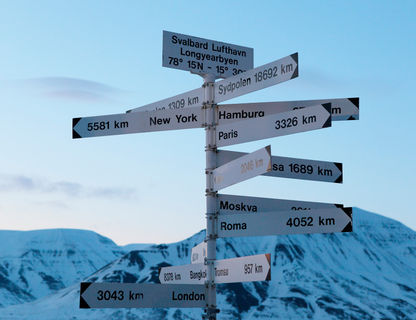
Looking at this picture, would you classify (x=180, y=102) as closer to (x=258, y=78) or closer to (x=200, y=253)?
(x=258, y=78)

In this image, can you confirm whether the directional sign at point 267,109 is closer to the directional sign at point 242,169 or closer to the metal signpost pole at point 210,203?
the metal signpost pole at point 210,203

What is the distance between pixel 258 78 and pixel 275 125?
934mm

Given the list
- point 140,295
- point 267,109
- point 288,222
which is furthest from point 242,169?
point 140,295

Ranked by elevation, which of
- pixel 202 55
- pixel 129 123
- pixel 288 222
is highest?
pixel 202 55

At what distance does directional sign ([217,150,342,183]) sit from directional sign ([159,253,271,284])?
1471mm

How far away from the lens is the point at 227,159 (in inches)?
476

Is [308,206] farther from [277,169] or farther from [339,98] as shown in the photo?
[339,98]

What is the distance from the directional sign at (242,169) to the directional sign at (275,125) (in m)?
0.44

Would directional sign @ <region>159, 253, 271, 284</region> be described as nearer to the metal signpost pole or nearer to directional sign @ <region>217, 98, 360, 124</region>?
the metal signpost pole

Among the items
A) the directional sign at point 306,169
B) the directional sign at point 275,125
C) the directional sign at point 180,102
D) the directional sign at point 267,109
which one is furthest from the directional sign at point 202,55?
the directional sign at point 306,169

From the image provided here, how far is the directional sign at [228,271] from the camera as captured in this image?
34.6ft

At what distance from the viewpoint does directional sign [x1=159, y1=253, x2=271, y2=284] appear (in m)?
10.5

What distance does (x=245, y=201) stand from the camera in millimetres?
11891

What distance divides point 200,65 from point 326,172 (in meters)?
2.71
